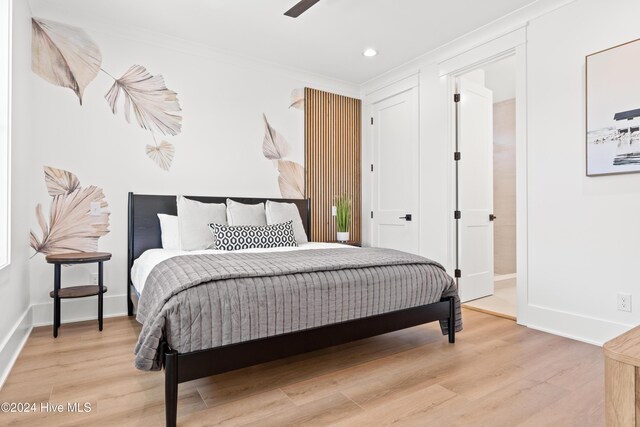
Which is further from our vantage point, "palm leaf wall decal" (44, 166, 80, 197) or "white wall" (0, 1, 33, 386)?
"palm leaf wall decal" (44, 166, 80, 197)

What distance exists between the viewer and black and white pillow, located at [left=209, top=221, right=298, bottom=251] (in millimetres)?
3205

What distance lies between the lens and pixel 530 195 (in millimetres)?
3059

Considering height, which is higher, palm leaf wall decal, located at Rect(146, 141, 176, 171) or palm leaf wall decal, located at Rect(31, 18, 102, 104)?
palm leaf wall decal, located at Rect(31, 18, 102, 104)

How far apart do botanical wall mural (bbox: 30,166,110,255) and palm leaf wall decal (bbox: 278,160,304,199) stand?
1.89 metres

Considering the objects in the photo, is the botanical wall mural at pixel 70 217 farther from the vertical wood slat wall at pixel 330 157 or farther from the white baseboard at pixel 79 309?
the vertical wood slat wall at pixel 330 157

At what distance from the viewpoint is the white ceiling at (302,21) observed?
9.91 ft

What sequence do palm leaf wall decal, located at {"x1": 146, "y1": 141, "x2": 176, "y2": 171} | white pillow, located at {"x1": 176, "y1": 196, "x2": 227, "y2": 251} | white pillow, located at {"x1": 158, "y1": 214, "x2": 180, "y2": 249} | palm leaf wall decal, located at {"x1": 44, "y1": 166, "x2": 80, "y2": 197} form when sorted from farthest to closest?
palm leaf wall decal, located at {"x1": 146, "y1": 141, "x2": 176, "y2": 171} → white pillow, located at {"x1": 158, "y1": 214, "x2": 180, "y2": 249} → white pillow, located at {"x1": 176, "y1": 196, "x2": 227, "y2": 251} → palm leaf wall decal, located at {"x1": 44, "y1": 166, "x2": 80, "y2": 197}

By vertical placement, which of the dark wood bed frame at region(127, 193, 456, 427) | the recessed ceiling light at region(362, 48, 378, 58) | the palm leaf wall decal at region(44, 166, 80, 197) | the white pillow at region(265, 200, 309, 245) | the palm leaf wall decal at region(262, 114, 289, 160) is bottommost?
the dark wood bed frame at region(127, 193, 456, 427)

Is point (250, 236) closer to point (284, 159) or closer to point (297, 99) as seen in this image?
point (284, 159)

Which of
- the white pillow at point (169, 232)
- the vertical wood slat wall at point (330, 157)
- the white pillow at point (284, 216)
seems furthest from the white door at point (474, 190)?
the white pillow at point (169, 232)

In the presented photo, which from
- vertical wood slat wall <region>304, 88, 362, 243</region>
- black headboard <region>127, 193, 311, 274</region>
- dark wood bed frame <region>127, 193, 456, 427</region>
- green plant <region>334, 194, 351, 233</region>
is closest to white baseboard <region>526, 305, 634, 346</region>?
dark wood bed frame <region>127, 193, 456, 427</region>

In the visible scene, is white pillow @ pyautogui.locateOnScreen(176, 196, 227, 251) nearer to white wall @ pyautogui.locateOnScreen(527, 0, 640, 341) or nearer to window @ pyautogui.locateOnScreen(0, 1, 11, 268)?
window @ pyautogui.locateOnScreen(0, 1, 11, 268)

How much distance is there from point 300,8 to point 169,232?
2.29m

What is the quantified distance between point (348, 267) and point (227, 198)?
6.96 feet
